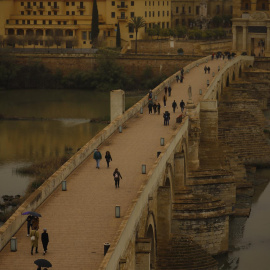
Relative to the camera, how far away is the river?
49.2 meters

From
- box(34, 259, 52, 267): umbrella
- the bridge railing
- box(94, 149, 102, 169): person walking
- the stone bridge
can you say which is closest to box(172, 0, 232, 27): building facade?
the stone bridge

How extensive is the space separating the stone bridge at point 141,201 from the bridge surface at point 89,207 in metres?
0.02

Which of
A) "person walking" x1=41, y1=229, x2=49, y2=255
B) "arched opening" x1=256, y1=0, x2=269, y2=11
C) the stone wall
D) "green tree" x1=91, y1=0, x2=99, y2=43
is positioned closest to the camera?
"person walking" x1=41, y1=229, x2=49, y2=255

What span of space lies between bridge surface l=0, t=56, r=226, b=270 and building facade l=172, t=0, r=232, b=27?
76581 millimetres

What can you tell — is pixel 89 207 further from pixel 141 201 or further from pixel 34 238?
pixel 34 238

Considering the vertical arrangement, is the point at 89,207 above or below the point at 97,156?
below

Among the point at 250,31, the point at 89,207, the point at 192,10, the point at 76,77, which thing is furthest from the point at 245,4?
the point at 89,207

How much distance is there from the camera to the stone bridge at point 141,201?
73.1ft

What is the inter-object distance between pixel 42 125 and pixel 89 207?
4006cm

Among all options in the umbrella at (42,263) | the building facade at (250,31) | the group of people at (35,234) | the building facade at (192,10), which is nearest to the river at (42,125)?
the building facade at (250,31)

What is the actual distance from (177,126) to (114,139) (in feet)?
12.7

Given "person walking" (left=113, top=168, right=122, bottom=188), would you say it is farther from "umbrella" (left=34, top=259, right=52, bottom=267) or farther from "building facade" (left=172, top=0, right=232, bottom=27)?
"building facade" (left=172, top=0, right=232, bottom=27)

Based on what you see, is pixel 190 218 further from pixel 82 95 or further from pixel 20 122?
pixel 82 95

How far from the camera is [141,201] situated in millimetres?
25016
